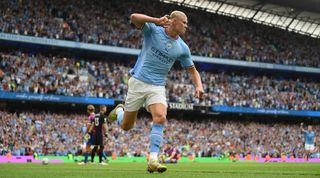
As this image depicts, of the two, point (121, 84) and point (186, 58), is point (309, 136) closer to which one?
point (121, 84)

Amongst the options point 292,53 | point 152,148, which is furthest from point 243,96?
point 152,148

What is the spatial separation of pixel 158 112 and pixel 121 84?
38.9 m

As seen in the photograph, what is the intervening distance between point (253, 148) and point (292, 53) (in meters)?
18.1

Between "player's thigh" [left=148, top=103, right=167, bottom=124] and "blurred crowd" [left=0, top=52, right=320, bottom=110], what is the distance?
1304 inches

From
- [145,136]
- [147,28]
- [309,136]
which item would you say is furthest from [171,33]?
[145,136]

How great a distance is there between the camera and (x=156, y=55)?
9.56 metres

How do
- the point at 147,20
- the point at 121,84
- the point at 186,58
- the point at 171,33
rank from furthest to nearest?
the point at 121,84
the point at 186,58
the point at 171,33
the point at 147,20

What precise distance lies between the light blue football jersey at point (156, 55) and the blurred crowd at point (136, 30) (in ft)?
117

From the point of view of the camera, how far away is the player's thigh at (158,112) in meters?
9.49

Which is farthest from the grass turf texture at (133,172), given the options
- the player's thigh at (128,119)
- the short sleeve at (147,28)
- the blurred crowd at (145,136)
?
the blurred crowd at (145,136)

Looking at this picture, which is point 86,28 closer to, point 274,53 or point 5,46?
point 5,46

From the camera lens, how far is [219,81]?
57.0m

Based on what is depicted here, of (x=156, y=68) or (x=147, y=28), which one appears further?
(x=156, y=68)

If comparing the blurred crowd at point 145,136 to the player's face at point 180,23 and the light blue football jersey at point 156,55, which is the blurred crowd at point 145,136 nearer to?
the light blue football jersey at point 156,55
